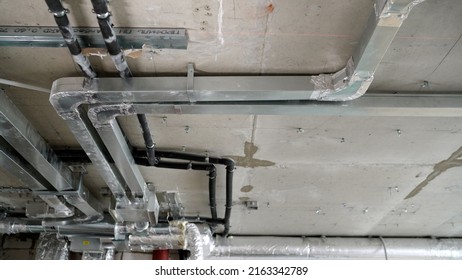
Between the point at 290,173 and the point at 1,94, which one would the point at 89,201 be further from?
the point at 290,173

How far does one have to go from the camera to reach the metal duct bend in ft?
11.3

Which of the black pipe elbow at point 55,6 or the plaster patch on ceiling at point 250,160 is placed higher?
the plaster patch on ceiling at point 250,160

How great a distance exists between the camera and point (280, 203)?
2922 millimetres

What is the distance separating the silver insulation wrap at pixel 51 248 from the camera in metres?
3.36

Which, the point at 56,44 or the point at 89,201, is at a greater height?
the point at 56,44

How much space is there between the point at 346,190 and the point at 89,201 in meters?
1.91

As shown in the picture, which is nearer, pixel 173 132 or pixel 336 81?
pixel 336 81

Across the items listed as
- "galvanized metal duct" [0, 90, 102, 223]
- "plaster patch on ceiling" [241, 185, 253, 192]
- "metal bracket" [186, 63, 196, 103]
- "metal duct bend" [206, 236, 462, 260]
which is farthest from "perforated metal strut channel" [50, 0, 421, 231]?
"metal duct bend" [206, 236, 462, 260]

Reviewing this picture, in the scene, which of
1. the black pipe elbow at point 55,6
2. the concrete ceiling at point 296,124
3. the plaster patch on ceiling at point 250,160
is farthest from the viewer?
the plaster patch on ceiling at point 250,160

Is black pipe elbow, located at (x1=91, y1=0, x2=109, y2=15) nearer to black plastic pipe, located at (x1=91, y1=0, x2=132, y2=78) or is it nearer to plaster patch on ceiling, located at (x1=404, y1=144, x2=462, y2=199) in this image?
black plastic pipe, located at (x1=91, y1=0, x2=132, y2=78)

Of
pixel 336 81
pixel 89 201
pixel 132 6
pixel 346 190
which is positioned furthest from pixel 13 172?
pixel 346 190

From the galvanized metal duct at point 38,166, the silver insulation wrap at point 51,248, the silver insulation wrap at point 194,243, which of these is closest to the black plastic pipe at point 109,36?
the galvanized metal duct at point 38,166

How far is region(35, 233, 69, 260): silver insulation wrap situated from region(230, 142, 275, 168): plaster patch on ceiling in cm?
215

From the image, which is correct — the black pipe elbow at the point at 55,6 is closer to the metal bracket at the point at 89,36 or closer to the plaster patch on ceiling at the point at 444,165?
the metal bracket at the point at 89,36
